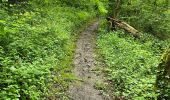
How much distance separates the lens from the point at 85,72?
13.1 metres

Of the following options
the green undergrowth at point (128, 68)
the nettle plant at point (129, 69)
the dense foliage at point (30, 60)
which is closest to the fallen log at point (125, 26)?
the green undergrowth at point (128, 68)

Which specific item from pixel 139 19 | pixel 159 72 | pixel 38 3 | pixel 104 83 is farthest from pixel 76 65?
pixel 139 19

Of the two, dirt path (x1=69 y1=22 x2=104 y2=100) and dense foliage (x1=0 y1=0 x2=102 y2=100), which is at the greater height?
dense foliage (x1=0 y1=0 x2=102 y2=100)

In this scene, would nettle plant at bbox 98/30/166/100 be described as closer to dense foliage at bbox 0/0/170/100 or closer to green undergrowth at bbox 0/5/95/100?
dense foliage at bbox 0/0/170/100

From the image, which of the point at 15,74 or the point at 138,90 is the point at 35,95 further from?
the point at 138,90

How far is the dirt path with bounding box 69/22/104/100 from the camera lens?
10.3 m

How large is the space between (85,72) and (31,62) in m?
3.35

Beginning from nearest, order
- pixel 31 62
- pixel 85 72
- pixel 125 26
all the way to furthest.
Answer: pixel 31 62 → pixel 85 72 → pixel 125 26

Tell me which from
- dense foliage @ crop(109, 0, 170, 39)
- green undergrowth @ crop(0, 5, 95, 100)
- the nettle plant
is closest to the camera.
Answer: green undergrowth @ crop(0, 5, 95, 100)

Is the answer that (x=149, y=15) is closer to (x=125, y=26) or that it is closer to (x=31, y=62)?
(x=125, y=26)

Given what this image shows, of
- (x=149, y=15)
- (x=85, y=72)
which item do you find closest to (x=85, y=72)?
(x=85, y=72)

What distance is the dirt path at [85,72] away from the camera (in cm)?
1027

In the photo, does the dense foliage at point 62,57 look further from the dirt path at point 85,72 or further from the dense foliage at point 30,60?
the dirt path at point 85,72

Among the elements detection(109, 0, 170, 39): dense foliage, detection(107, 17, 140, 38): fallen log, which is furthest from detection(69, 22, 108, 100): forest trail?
detection(109, 0, 170, 39): dense foliage
